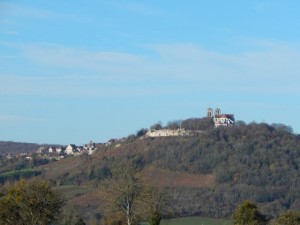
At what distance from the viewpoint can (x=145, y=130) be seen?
537 feet

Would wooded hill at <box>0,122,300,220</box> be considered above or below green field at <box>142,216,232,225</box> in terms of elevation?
above

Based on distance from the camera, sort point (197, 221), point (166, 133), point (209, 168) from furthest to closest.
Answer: point (166, 133)
point (209, 168)
point (197, 221)

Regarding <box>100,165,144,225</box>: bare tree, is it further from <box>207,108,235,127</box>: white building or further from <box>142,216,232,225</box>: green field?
<box>207,108,235,127</box>: white building

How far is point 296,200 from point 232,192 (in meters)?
9.17

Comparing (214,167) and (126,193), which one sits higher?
(214,167)

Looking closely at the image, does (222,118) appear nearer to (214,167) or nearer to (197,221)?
Answer: (214,167)

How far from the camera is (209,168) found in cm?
12475

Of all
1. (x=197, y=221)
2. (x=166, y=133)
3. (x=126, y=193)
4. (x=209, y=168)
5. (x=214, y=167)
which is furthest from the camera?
(x=166, y=133)

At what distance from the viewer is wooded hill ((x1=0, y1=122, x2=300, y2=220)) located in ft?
328

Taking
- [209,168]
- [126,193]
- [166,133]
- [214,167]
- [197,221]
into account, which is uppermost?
[166,133]

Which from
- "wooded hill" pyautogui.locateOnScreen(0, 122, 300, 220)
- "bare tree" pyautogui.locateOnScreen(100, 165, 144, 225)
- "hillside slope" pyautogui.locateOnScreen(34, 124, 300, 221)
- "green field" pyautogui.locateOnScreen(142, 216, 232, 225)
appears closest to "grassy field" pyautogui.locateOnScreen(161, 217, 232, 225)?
"green field" pyautogui.locateOnScreen(142, 216, 232, 225)

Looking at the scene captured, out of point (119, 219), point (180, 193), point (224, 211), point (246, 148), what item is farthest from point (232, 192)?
point (119, 219)

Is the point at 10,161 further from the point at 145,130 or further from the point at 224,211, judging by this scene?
the point at 224,211

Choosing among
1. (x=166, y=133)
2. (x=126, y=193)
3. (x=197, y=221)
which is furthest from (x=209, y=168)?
(x=126, y=193)
